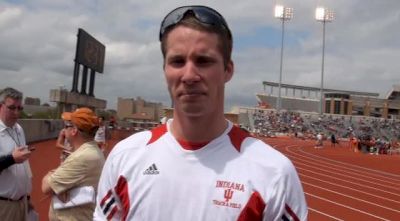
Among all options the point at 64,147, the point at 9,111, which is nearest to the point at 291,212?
the point at 9,111

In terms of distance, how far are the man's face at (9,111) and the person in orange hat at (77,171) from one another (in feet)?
2.06

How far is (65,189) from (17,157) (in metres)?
0.58

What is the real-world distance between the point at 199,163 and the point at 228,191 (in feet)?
0.50

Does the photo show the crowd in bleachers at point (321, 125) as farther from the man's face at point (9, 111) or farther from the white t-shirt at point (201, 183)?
the white t-shirt at point (201, 183)

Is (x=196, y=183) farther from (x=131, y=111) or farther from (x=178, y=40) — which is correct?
(x=131, y=111)

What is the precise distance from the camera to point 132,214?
6.31 ft

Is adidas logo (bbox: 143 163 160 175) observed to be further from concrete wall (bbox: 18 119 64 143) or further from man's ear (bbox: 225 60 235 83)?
concrete wall (bbox: 18 119 64 143)

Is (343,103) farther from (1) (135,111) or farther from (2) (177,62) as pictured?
(2) (177,62)

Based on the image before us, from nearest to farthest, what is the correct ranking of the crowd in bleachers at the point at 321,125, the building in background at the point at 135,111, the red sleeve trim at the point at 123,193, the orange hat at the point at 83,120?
the red sleeve trim at the point at 123,193 < the orange hat at the point at 83,120 < the crowd in bleachers at the point at 321,125 < the building in background at the point at 135,111

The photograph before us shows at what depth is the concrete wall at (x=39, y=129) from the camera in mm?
21141

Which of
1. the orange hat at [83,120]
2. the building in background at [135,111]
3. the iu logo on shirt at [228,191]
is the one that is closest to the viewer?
the iu logo on shirt at [228,191]

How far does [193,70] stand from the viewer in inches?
72.6

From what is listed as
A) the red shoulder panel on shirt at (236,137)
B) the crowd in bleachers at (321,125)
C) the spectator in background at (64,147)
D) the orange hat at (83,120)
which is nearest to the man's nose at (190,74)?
the red shoulder panel on shirt at (236,137)

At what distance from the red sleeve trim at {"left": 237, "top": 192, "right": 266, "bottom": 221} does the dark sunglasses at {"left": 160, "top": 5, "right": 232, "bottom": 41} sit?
0.61m
